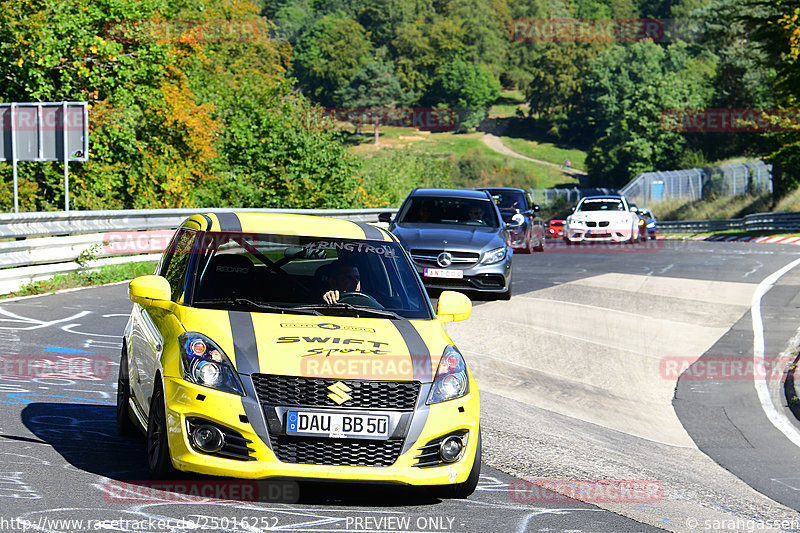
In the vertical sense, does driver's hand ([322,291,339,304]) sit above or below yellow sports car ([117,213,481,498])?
above

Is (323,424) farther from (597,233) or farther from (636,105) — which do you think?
(636,105)

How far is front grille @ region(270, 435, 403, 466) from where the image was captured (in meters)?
5.82

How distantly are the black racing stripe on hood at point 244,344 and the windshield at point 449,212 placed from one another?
12.1 m

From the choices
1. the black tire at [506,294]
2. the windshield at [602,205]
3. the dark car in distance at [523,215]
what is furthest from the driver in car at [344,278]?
the windshield at [602,205]

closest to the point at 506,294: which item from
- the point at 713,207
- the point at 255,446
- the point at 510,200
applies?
the point at 510,200

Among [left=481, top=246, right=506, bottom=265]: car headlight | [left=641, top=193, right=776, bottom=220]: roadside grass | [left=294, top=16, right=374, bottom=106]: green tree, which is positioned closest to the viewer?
[left=481, top=246, right=506, bottom=265]: car headlight

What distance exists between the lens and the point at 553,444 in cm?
907

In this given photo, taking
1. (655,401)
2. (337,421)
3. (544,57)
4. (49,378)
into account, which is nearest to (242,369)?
(337,421)

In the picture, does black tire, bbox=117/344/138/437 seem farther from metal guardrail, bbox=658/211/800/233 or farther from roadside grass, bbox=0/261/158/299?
metal guardrail, bbox=658/211/800/233

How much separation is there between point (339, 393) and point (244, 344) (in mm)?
596

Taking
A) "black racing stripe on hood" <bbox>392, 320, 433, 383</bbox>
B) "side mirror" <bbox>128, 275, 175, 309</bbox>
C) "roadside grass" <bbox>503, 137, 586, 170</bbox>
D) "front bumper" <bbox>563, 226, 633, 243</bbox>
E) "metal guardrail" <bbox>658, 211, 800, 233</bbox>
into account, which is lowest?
→ "roadside grass" <bbox>503, 137, 586, 170</bbox>

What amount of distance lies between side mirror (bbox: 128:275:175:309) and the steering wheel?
1.06 meters

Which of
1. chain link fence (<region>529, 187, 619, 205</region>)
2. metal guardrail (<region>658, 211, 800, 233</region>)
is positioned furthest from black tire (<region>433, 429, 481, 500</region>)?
chain link fence (<region>529, 187, 619, 205</region>)

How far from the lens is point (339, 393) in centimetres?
585
